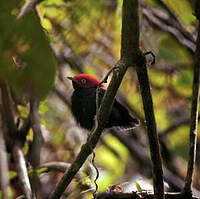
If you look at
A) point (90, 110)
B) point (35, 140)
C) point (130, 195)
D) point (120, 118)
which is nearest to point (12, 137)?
point (35, 140)

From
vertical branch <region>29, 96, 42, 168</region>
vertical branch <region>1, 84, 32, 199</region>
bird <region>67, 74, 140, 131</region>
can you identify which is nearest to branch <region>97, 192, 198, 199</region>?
vertical branch <region>29, 96, 42, 168</region>

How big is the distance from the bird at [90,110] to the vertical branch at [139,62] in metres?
1.50

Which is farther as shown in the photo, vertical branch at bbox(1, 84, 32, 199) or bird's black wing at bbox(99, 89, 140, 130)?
bird's black wing at bbox(99, 89, 140, 130)

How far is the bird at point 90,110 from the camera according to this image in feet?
10.5

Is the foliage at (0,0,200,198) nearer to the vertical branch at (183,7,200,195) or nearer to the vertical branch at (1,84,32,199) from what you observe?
the vertical branch at (1,84,32,199)

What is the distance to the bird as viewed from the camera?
319cm

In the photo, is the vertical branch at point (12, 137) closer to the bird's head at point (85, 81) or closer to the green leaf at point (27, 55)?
the bird's head at point (85, 81)

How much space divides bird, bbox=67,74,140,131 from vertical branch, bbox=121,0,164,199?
4.92 ft

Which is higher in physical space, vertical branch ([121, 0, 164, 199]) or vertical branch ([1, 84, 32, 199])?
vertical branch ([121, 0, 164, 199])

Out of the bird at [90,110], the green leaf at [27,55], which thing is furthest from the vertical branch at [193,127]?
the bird at [90,110]

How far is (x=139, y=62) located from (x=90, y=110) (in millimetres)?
1898

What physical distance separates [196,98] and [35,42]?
1.18 meters

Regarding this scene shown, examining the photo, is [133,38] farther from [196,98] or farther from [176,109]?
[176,109]

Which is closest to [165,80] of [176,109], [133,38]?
[176,109]
